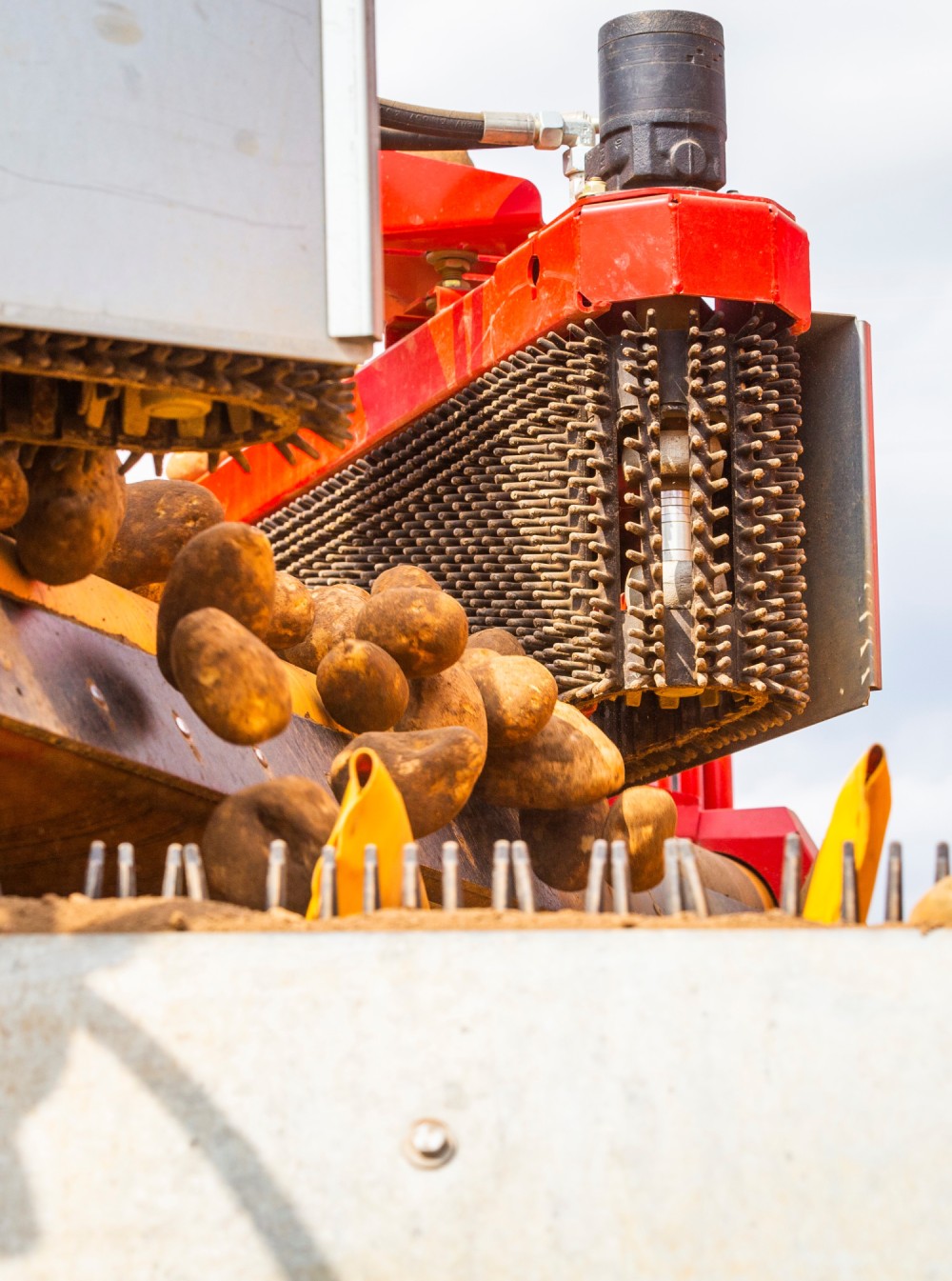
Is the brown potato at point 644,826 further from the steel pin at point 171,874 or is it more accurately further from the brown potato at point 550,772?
the steel pin at point 171,874

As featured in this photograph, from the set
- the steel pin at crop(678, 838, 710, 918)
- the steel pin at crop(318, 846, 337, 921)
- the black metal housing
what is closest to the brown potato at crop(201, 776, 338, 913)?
the steel pin at crop(318, 846, 337, 921)

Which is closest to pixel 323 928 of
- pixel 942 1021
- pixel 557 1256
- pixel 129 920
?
pixel 129 920

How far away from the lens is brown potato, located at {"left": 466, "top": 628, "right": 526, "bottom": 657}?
128 inches

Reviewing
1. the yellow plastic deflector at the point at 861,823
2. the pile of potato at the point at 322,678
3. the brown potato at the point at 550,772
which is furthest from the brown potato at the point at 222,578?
the yellow plastic deflector at the point at 861,823

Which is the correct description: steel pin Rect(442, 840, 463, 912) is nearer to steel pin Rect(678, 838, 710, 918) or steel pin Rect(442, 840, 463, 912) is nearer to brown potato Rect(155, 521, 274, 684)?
steel pin Rect(678, 838, 710, 918)

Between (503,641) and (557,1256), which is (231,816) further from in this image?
(503,641)

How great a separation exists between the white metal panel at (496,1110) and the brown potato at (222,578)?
2.57 feet

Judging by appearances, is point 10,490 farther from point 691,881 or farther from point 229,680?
point 691,881

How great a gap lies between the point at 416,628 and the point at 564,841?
557mm

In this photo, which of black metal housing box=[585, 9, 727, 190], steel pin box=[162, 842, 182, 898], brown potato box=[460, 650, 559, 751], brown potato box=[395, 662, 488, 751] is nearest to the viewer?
steel pin box=[162, 842, 182, 898]

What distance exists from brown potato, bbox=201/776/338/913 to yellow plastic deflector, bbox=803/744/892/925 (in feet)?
1.92

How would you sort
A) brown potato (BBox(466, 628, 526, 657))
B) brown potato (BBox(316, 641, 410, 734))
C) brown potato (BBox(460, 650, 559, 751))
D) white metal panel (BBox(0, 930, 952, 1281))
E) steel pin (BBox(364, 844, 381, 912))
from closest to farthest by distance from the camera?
white metal panel (BBox(0, 930, 952, 1281))
steel pin (BBox(364, 844, 381, 912))
brown potato (BBox(316, 641, 410, 734))
brown potato (BBox(460, 650, 559, 751))
brown potato (BBox(466, 628, 526, 657))

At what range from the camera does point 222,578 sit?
2348 mm

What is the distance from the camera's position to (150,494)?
2.77 meters
